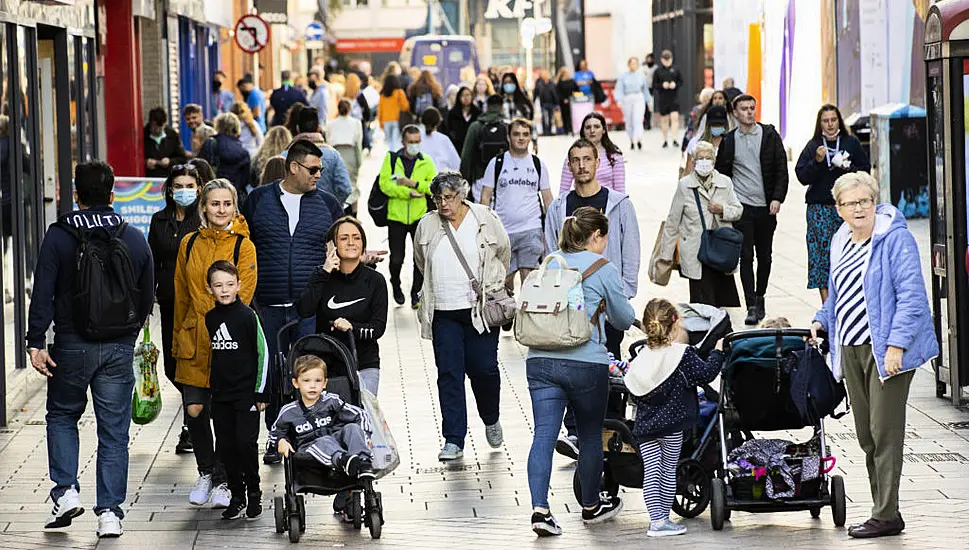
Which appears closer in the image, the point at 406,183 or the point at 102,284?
the point at 102,284

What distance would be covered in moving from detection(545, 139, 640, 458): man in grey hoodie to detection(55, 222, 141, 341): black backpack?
298 centimetres

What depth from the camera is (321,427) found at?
8008 mm

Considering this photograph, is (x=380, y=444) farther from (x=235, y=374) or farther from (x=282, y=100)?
(x=282, y=100)

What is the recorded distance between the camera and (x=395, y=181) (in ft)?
51.1

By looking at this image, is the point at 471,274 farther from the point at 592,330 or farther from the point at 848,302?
the point at 848,302

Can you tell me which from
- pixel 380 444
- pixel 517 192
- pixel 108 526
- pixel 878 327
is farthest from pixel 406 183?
pixel 878 327

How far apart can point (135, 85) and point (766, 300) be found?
31.5 feet

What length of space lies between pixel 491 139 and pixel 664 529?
9.67m

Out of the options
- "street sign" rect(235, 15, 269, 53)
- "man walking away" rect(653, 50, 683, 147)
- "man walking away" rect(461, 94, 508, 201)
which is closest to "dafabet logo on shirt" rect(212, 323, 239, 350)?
"man walking away" rect(461, 94, 508, 201)

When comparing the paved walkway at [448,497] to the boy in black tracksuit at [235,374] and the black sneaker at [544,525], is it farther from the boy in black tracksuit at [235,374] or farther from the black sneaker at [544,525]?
the boy in black tracksuit at [235,374]

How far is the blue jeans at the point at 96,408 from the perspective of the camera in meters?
8.12

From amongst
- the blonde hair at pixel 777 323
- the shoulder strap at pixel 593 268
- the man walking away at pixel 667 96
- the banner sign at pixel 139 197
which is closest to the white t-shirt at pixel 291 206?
the shoulder strap at pixel 593 268

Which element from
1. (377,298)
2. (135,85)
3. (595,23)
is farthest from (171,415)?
(595,23)

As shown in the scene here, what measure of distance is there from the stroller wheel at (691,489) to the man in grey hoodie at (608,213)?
2006 mm
